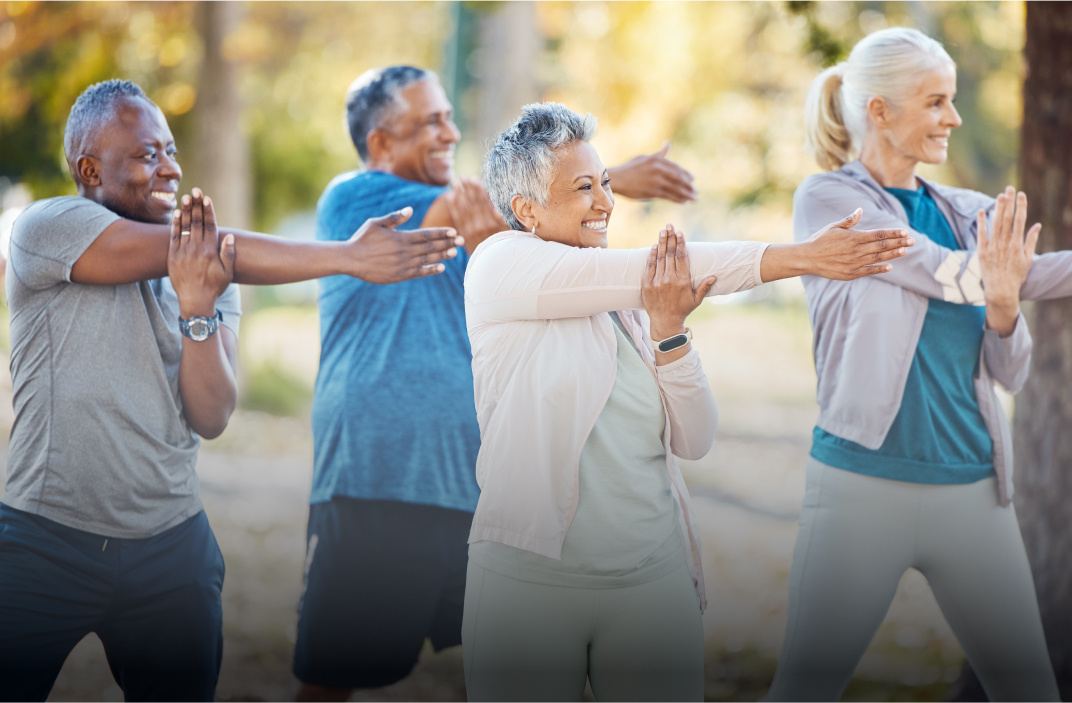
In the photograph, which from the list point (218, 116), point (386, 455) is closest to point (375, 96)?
point (386, 455)

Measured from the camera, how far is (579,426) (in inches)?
79.4

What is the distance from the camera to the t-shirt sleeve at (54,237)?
7.09ft

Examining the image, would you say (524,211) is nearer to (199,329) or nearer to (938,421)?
(199,329)

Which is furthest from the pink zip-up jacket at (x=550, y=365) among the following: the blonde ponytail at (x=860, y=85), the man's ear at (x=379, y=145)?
the man's ear at (x=379, y=145)

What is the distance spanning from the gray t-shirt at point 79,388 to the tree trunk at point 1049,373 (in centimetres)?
294

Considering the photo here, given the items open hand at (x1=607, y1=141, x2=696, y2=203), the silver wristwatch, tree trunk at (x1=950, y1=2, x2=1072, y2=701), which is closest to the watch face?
the silver wristwatch

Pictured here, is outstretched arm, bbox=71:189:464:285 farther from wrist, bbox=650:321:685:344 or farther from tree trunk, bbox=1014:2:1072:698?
tree trunk, bbox=1014:2:1072:698

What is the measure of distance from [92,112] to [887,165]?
2100 mm

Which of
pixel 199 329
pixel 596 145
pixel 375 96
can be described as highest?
pixel 596 145

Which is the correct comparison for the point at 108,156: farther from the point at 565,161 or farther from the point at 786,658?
the point at 786,658

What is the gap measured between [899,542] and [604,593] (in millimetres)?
991

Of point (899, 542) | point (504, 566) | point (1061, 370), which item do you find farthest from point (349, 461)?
point (1061, 370)

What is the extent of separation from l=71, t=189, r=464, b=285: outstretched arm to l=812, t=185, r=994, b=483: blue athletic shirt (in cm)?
125

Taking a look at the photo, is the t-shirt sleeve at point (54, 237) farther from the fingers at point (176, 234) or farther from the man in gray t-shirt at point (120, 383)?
the fingers at point (176, 234)
